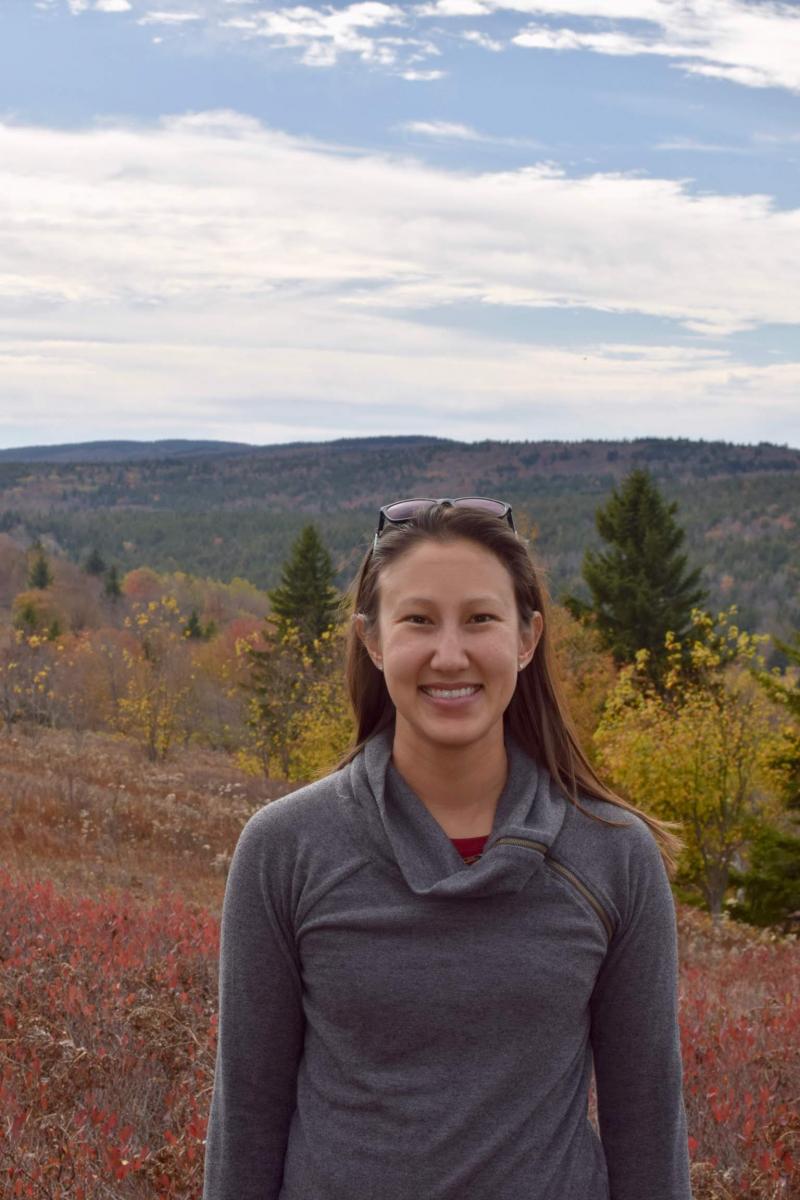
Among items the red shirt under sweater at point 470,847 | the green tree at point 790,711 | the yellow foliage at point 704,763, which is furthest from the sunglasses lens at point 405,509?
the yellow foliage at point 704,763

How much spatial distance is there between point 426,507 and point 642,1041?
1060 millimetres

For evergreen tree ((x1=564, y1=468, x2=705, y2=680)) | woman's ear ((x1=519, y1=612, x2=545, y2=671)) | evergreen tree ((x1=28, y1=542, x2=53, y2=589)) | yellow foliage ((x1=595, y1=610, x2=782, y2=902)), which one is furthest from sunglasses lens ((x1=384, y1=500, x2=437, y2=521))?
evergreen tree ((x1=28, y1=542, x2=53, y2=589))

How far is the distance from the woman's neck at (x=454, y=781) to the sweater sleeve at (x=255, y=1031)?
0.29 meters

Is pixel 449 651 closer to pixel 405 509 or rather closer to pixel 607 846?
pixel 405 509

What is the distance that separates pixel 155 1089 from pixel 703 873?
1997 cm

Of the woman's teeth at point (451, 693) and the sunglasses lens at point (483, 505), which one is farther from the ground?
the sunglasses lens at point (483, 505)

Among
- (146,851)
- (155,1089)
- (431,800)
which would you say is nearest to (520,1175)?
(431,800)

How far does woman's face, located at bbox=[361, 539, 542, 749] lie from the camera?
2.14 metres

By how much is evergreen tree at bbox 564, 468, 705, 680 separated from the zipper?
33.7 m

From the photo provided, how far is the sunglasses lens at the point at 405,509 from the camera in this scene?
2299mm

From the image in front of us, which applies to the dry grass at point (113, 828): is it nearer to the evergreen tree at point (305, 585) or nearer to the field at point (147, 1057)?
the field at point (147, 1057)

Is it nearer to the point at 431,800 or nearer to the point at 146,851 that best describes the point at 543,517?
the point at 146,851

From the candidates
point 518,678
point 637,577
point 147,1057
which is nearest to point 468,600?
point 518,678

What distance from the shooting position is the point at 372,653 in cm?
240
